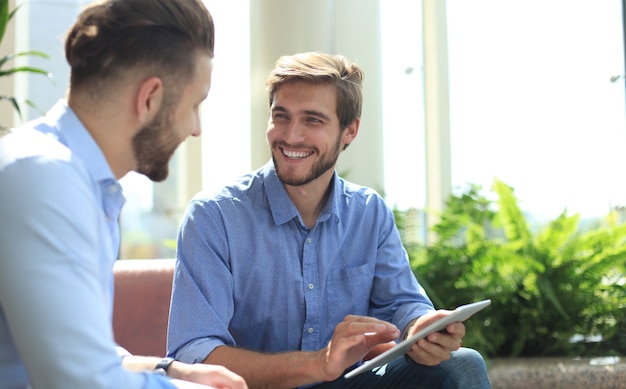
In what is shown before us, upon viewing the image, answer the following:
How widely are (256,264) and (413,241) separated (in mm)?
1737

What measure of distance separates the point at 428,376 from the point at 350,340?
0.35m

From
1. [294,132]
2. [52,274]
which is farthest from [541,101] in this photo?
[52,274]

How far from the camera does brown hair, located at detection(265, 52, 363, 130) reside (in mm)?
2295

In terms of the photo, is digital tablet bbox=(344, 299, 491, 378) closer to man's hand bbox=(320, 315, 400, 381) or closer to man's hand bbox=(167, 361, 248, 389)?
man's hand bbox=(320, 315, 400, 381)

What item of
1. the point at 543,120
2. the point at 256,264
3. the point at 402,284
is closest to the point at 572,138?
the point at 543,120

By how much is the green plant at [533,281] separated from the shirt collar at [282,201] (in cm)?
126

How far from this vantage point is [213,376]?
4.72ft

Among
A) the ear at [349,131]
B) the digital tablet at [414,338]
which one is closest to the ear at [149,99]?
the digital tablet at [414,338]

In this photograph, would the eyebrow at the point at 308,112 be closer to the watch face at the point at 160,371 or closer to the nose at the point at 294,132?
the nose at the point at 294,132

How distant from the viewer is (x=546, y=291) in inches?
132

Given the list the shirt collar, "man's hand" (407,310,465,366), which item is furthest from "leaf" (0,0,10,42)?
"man's hand" (407,310,465,366)

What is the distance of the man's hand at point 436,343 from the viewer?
1.91 metres

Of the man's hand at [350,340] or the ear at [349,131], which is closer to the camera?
the man's hand at [350,340]

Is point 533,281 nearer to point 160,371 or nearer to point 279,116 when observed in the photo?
point 279,116
